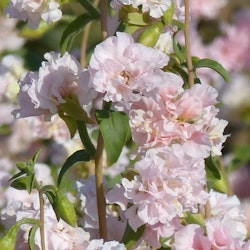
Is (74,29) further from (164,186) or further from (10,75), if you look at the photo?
(10,75)

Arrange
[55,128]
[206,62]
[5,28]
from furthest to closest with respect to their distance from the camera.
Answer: [5,28] → [55,128] → [206,62]

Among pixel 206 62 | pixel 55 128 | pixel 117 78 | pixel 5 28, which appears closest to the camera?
pixel 117 78

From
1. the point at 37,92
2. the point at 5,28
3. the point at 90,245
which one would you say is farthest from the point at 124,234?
the point at 5,28

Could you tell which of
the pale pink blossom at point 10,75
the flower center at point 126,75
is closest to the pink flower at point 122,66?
the flower center at point 126,75

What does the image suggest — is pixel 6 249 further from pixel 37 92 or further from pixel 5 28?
pixel 5 28

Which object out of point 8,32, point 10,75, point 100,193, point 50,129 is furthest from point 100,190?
point 8,32

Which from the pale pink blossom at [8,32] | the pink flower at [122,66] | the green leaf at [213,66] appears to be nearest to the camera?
the pink flower at [122,66]

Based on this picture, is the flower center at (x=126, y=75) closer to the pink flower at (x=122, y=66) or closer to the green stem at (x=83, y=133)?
the pink flower at (x=122, y=66)
